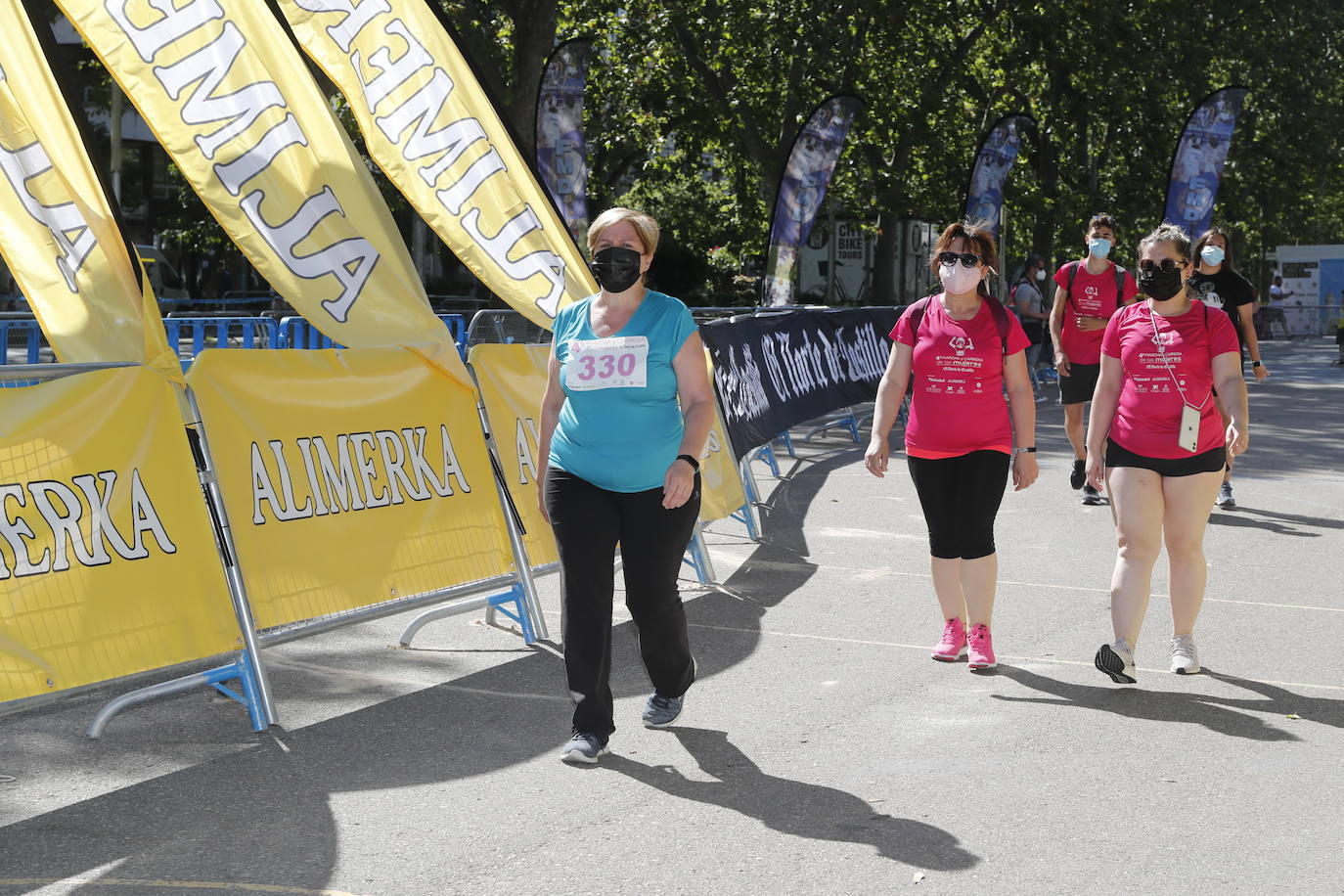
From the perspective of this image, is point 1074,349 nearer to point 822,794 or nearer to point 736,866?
point 822,794

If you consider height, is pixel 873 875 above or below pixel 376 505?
below

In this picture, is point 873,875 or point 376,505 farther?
point 376,505

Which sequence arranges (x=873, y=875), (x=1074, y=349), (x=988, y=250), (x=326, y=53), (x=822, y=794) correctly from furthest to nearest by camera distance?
(x=1074, y=349)
(x=326, y=53)
(x=988, y=250)
(x=822, y=794)
(x=873, y=875)

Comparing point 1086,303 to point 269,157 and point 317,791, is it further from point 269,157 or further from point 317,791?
point 317,791

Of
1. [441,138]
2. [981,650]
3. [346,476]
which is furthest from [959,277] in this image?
[441,138]

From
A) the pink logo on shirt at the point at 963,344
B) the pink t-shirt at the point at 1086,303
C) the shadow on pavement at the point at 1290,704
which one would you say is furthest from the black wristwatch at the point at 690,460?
the pink t-shirt at the point at 1086,303

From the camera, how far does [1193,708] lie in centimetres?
580

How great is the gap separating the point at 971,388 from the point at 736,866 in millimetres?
2687

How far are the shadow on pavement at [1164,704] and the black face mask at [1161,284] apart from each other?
161 centimetres

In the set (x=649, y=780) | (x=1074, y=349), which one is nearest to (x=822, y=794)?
(x=649, y=780)

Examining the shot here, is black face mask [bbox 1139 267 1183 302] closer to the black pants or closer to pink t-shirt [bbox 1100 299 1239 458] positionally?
pink t-shirt [bbox 1100 299 1239 458]

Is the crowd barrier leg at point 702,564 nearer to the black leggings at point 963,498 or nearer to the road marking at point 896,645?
the road marking at point 896,645

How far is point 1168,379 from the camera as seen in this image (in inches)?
239

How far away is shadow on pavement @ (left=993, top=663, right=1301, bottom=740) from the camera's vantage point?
554 centimetres
